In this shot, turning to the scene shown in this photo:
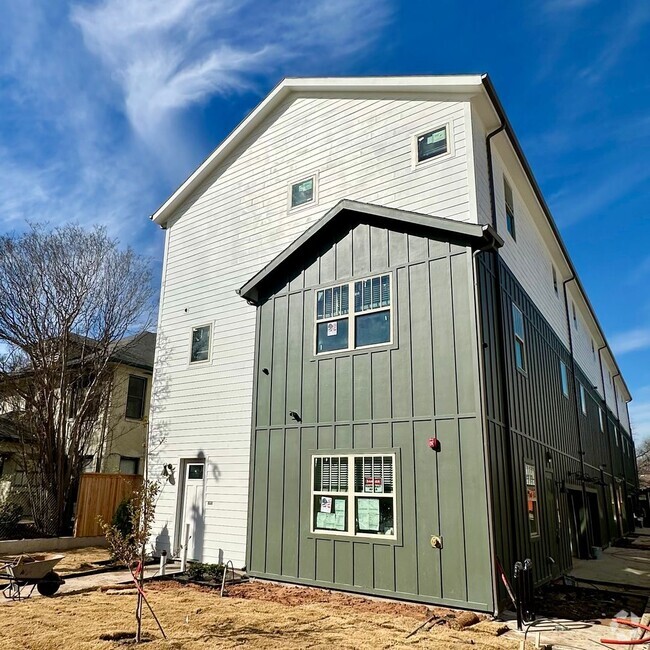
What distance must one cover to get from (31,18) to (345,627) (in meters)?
11.1

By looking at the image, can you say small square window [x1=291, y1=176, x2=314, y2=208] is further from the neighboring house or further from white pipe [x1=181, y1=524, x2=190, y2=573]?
white pipe [x1=181, y1=524, x2=190, y2=573]

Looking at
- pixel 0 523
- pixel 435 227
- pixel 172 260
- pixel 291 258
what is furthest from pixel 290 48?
pixel 0 523

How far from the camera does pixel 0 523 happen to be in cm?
1449

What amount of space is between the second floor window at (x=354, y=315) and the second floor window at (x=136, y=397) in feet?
44.9

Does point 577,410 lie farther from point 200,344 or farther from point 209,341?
point 200,344

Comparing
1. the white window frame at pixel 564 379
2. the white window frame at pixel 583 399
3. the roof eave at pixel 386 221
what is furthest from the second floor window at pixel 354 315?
the white window frame at pixel 583 399

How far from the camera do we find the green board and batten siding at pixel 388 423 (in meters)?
7.66

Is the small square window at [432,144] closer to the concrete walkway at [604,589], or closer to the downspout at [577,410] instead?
the concrete walkway at [604,589]

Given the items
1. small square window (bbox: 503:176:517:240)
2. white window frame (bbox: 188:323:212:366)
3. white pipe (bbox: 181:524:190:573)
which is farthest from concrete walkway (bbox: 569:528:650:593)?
white window frame (bbox: 188:323:212:366)

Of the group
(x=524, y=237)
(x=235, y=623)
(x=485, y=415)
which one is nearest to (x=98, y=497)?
(x=235, y=623)

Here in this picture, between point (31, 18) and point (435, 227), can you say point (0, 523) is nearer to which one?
point (31, 18)

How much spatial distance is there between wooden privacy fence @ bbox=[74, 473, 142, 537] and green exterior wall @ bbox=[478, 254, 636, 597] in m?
10.6

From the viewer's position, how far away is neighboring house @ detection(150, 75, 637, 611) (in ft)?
26.5

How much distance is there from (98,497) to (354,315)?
10310 millimetres
